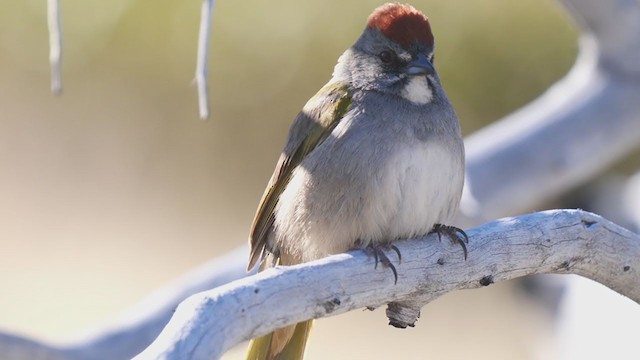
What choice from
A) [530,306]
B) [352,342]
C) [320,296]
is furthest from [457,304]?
[320,296]

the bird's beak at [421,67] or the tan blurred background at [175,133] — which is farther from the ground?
the tan blurred background at [175,133]

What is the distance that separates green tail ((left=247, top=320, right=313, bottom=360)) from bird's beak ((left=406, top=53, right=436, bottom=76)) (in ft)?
3.71

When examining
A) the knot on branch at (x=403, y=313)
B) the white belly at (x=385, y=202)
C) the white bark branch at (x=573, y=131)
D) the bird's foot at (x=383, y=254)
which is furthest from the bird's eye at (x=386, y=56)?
the white bark branch at (x=573, y=131)

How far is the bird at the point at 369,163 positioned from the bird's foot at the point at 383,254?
0.6 inches

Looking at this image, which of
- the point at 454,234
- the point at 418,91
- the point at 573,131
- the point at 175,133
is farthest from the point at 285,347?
the point at 175,133

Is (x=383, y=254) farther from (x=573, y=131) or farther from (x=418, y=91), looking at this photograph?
(x=573, y=131)

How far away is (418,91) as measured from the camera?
175 inches

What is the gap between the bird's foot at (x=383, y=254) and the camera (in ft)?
12.6

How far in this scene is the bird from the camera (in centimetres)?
421

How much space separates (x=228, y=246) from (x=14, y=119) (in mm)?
2957

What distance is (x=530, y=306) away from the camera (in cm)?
777

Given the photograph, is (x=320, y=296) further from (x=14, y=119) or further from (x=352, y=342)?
(x=14, y=119)

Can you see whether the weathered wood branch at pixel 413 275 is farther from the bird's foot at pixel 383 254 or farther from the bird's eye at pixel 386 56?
the bird's eye at pixel 386 56

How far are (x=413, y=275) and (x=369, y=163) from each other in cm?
53
